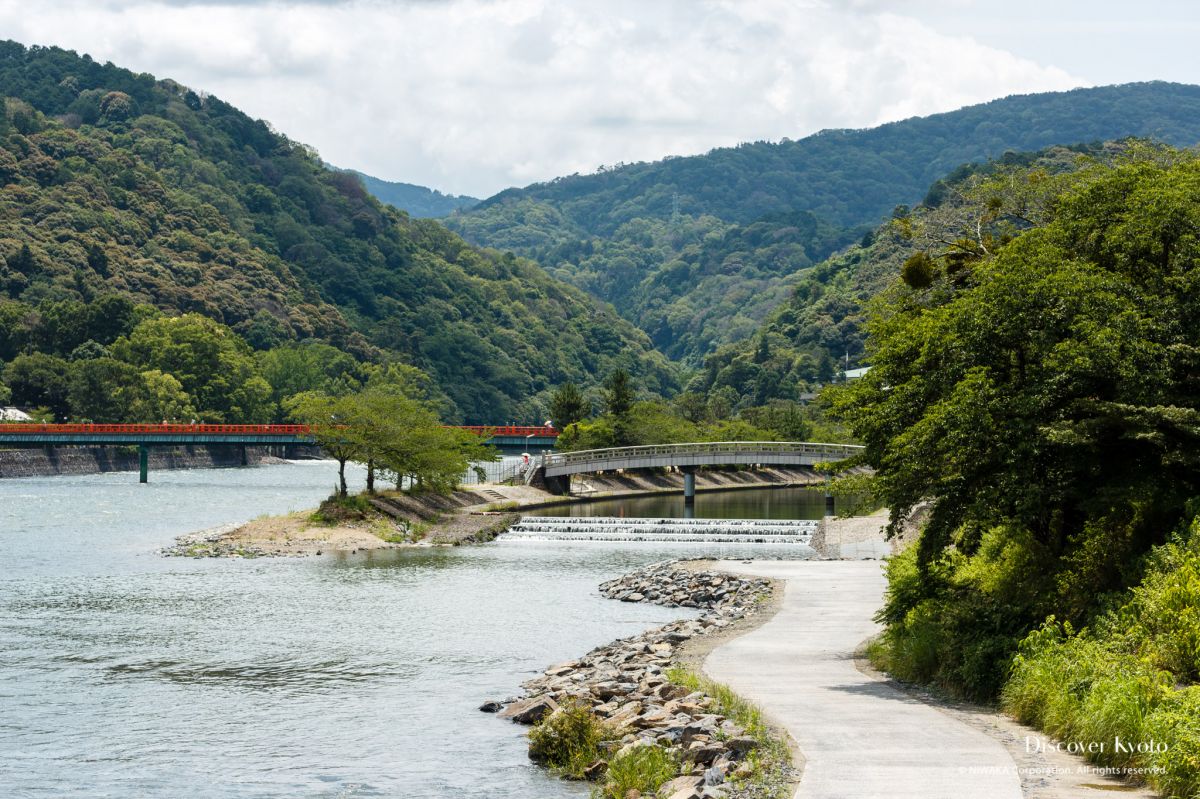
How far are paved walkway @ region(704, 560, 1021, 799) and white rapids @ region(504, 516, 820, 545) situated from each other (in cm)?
3601

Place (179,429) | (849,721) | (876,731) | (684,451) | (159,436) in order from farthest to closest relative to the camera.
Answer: (179,429), (159,436), (684,451), (849,721), (876,731)

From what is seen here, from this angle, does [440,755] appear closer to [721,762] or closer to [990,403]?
[721,762]

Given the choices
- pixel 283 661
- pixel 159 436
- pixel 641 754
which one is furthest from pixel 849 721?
pixel 159 436

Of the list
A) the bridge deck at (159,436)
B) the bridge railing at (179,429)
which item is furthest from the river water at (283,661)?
the bridge railing at (179,429)

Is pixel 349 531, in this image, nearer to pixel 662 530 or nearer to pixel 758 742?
pixel 662 530

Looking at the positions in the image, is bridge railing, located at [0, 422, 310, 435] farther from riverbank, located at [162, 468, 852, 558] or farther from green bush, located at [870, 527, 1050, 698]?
green bush, located at [870, 527, 1050, 698]

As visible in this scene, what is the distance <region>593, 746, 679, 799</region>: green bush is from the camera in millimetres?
21312

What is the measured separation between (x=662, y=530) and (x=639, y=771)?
185ft

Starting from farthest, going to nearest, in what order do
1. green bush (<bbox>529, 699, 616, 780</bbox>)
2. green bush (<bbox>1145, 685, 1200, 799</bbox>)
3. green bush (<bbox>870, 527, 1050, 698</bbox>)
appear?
green bush (<bbox>870, 527, 1050, 698</bbox>) < green bush (<bbox>529, 699, 616, 780</bbox>) < green bush (<bbox>1145, 685, 1200, 799</bbox>)

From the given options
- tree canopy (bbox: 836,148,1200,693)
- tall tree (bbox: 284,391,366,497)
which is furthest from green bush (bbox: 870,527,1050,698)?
tall tree (bbox: 284,391,366,497)

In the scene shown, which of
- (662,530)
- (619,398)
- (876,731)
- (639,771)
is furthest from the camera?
(619,398)

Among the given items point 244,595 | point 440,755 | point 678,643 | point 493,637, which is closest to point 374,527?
point 244,595

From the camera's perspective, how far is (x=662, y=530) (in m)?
78.2

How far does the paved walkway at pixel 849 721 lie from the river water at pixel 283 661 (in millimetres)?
4473
